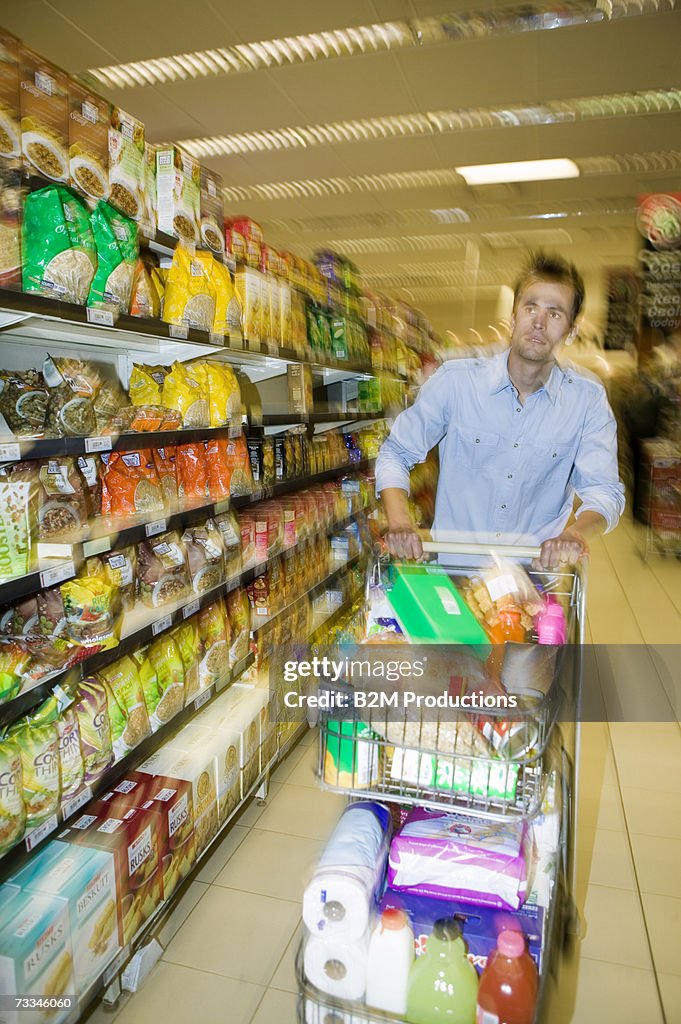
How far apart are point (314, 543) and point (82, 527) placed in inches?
78.2

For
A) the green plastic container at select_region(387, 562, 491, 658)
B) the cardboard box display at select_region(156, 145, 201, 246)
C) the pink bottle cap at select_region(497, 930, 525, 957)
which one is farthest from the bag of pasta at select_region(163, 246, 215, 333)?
the pink bottle cap at select_region(497, 930, 525, 957)

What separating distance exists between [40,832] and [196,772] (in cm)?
69

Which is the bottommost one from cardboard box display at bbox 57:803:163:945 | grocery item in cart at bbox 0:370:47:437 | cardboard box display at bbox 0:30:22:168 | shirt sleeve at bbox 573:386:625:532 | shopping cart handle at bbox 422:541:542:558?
cardboard box display at bbox 57:803:163:945

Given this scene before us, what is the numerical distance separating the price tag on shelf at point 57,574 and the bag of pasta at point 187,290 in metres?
0.89

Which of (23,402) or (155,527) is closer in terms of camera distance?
(23,402)

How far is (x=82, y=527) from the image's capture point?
1.99 m

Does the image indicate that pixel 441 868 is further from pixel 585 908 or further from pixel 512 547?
pixel 585 908

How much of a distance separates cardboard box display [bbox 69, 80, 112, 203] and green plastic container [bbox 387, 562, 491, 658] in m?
1.38

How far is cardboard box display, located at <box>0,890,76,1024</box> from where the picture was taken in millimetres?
1540

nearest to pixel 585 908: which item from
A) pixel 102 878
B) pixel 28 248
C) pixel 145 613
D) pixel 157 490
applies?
pixel 102 878

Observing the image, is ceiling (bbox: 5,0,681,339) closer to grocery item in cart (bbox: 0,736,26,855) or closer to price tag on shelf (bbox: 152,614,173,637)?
price tag on shelf (bbox: 152,614,173,637)

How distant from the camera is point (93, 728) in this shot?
1.92 metres

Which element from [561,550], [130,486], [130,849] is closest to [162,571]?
[130,486]

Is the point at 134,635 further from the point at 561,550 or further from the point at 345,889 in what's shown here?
the point at 561,550
